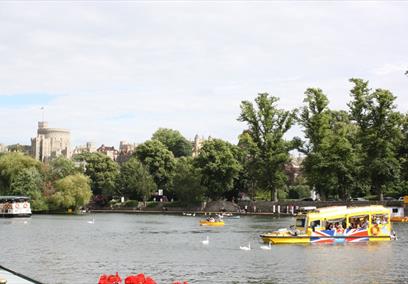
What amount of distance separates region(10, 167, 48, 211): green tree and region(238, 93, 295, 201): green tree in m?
41.5

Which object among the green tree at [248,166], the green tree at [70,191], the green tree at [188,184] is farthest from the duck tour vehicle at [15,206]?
the green tree at [248,166]

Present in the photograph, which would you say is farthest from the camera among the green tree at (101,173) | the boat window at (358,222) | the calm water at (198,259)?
the green tree at (101,173)

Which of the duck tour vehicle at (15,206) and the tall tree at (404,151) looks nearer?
the tall tree at (404,151)

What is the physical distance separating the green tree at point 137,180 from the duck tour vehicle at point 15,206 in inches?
1184

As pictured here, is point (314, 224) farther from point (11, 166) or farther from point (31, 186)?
point (11, 166)

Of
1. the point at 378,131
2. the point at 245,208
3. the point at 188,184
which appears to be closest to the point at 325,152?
the point at 378,131

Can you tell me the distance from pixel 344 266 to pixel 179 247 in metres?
17.9

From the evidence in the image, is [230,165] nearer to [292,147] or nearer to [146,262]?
[292,147]

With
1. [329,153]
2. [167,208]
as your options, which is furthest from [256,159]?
→ [167,208]

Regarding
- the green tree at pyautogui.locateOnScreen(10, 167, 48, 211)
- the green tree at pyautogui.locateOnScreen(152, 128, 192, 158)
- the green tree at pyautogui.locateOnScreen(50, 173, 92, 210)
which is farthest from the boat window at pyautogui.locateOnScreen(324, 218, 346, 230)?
the green tree at pyautogui.locateOnScreen(152, 128, 192, 158)

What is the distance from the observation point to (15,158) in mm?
134125

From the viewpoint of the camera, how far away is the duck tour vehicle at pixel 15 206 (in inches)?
4614

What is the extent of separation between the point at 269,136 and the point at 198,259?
72.6 metres

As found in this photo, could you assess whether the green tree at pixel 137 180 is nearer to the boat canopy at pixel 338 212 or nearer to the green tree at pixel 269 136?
the green tree at pixel 269 136
